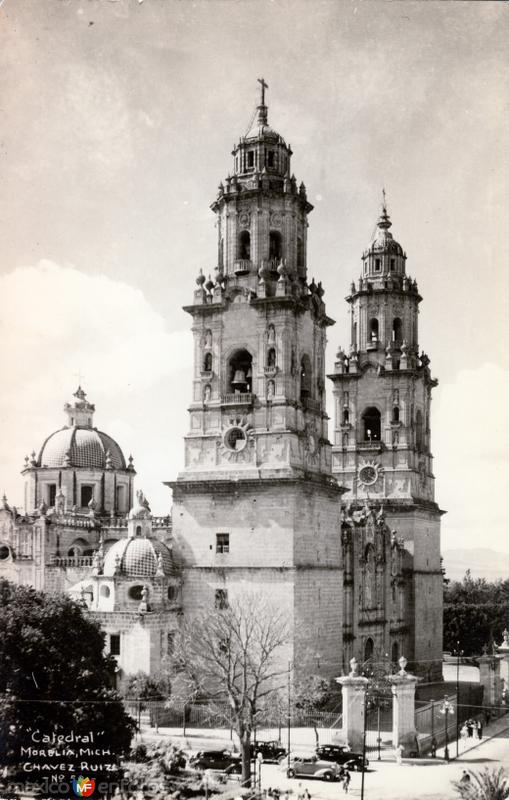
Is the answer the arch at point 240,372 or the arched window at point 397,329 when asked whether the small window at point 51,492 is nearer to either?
the arch at point 240,372

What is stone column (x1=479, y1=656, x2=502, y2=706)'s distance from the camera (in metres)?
55.5

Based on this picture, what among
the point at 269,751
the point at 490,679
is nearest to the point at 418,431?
the point at 490,679

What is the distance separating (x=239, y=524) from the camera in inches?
1914

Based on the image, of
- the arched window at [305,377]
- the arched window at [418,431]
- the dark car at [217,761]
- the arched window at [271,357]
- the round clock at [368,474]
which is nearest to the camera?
the dark car at [217,761]

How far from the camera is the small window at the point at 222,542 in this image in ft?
161

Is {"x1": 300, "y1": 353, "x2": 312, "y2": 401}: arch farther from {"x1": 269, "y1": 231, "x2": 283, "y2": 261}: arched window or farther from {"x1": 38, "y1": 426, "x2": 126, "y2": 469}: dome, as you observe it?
{"x1": 38, "y1": 426, "x2": 126, "y2": 469}: dome

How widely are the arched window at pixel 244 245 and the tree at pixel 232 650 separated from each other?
16021mm

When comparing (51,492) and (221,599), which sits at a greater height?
(51,492)

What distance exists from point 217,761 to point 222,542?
13.1m

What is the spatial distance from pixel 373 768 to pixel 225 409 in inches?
692

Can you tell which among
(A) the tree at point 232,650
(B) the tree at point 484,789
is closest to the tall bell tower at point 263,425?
(A) the tree at point 232,650

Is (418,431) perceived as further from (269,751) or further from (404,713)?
(269,751)

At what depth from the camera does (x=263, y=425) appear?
4903 centimetres

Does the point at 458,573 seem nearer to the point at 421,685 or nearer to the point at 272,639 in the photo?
the point at 421,685
